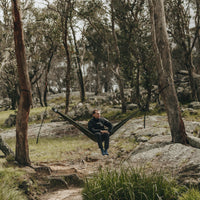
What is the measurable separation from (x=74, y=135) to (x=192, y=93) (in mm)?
7766

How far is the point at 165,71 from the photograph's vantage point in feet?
20.1

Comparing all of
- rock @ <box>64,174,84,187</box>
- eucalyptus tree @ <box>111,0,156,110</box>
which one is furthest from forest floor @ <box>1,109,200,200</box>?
eucalyptus tree @ <box>111,0,156,110</box>

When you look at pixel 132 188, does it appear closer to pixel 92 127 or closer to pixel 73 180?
pixel 73 180

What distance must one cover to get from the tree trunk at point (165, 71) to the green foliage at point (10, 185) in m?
4.06

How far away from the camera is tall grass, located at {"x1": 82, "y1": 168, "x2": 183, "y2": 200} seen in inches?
124

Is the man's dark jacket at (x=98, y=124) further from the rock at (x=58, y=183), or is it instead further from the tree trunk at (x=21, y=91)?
the tree trunk at (x=21, y=91)

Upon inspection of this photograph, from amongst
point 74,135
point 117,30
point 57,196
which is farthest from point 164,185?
point 117,30

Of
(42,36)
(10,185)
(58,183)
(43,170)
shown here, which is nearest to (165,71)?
(58,183)

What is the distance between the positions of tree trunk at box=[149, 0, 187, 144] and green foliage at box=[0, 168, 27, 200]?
406cm

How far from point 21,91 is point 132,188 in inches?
136

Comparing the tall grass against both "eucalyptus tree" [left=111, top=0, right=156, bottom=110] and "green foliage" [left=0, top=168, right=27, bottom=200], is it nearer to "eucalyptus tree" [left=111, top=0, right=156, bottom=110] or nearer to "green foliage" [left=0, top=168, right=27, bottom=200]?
"green foliage" [left=0, top=168, right=27, bottom=200]

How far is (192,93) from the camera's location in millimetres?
13688

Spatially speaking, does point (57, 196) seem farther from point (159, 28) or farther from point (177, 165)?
point (159, 28)

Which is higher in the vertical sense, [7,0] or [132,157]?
[7,0]
